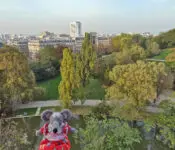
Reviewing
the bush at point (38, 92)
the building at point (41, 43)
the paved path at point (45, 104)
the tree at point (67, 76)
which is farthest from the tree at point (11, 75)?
the building at point (41, 43)

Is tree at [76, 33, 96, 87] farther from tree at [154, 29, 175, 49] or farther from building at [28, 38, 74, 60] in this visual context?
building at [28, 38, 74, 60]

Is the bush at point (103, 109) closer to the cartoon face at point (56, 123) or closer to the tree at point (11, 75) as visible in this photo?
the tree at point (11, 75)

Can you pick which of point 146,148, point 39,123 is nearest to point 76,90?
point 39,123

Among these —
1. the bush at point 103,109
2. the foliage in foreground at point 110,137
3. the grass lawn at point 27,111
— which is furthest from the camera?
the grass lawn at point 27,111

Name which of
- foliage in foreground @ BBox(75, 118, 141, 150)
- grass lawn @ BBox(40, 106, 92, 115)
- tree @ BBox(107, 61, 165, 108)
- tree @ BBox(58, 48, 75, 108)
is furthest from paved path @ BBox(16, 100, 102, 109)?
foliage in foreground @ BBox(75, 118, 141, 150)

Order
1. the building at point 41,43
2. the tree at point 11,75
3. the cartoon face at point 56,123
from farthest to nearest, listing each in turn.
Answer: the building at point 41,43, the tree at point 11,75, the cartoon face at point 56,123
